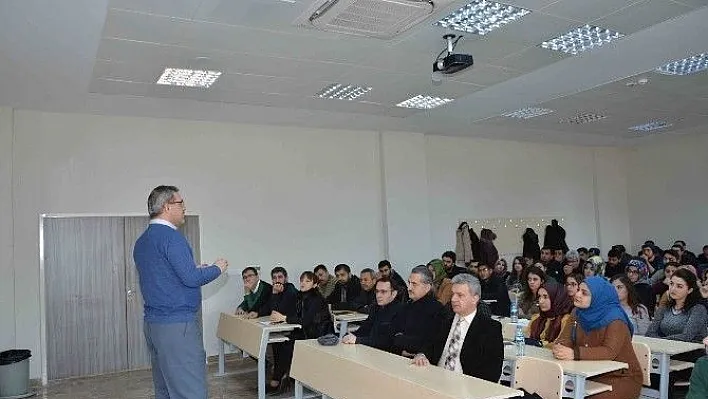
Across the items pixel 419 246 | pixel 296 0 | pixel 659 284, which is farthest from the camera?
pixel 419 246

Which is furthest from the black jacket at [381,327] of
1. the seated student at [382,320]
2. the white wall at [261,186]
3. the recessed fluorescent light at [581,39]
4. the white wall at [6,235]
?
the white wall at [6,235]

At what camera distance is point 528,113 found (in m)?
8.61

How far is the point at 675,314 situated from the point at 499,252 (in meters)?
5.75

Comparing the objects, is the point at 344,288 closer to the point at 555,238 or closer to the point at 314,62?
the point at 314,62

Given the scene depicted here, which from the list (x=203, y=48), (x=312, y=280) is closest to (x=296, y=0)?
(x=203, y=48)

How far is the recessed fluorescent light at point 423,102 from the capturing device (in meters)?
7.37

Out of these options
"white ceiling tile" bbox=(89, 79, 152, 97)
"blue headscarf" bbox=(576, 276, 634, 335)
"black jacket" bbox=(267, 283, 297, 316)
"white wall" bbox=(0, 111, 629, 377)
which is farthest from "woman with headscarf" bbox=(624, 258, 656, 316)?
"white ceiling tile" bbox=(89, 79, 152, 97)

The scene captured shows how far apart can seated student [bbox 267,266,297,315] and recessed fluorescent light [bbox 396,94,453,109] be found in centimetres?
262

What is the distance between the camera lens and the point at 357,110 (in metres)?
7.85

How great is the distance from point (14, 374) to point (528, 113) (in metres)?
7.05

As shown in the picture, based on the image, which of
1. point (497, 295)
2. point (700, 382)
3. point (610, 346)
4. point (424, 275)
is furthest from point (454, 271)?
point (700, 382)

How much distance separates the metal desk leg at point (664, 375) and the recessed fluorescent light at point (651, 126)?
6728 millimetres

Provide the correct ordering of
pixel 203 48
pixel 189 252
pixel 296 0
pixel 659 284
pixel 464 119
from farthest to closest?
pixel 464 119
pixel 659 284
pixel 203 48
pixel 296 0
pixel 189 252

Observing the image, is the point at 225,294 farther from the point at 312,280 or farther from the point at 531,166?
the point at 531,166
